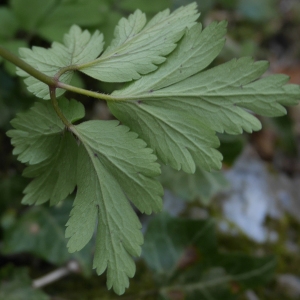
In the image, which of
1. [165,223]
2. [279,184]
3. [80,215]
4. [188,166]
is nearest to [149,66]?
[188,166]

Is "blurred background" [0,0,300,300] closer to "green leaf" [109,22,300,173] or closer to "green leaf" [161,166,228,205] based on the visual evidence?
"green leaf" [161,166,228,205]

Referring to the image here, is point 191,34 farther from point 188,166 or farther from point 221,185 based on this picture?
point 221,185

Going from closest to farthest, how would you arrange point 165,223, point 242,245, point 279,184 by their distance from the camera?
1. point 165,223
2. point 242,245
3. point 279,184

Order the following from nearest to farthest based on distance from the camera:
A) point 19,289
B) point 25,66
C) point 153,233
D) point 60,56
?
point 25,66, point 60,56, point 19,289, point 153,233

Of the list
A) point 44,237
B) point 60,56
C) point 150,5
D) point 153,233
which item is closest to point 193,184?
point 153,233

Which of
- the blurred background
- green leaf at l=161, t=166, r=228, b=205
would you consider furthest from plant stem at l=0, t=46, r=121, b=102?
green leaf at l=161, t=166, r=228, b=205

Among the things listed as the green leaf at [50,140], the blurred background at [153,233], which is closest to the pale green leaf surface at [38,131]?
the green leaf at [50,140]

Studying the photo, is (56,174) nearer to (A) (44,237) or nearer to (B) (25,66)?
(B) (25,66)
